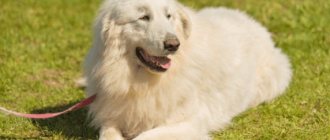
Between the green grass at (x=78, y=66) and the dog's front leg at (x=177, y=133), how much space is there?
0.87 feet

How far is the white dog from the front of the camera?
5727 mm

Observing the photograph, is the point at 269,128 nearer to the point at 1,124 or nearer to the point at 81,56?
the point at 1,124

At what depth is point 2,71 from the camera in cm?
827

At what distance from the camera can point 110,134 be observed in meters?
5.93

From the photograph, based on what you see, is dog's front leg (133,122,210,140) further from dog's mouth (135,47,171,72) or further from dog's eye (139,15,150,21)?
dog's eye (139,15,150,21)

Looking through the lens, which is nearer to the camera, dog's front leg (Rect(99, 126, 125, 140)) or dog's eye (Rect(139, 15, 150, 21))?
dog's eye (Rect(139, 15, 150, 21))

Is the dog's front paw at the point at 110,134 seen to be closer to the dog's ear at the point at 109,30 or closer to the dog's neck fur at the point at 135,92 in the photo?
the dog's neck fur at the point at 135,92

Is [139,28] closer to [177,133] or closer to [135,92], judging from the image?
[135,92]

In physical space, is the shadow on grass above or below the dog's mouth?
below

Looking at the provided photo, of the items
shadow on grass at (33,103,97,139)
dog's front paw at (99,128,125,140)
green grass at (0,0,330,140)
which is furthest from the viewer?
green grass at (0,0,330,140)

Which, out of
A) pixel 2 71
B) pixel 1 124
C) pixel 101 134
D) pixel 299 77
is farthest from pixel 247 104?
pixel 2 71

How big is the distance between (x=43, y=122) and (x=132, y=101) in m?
1.17

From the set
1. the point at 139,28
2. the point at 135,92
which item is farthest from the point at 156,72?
the point at 139,28

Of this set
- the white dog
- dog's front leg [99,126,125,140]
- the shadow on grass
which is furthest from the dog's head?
the shadow on grass
